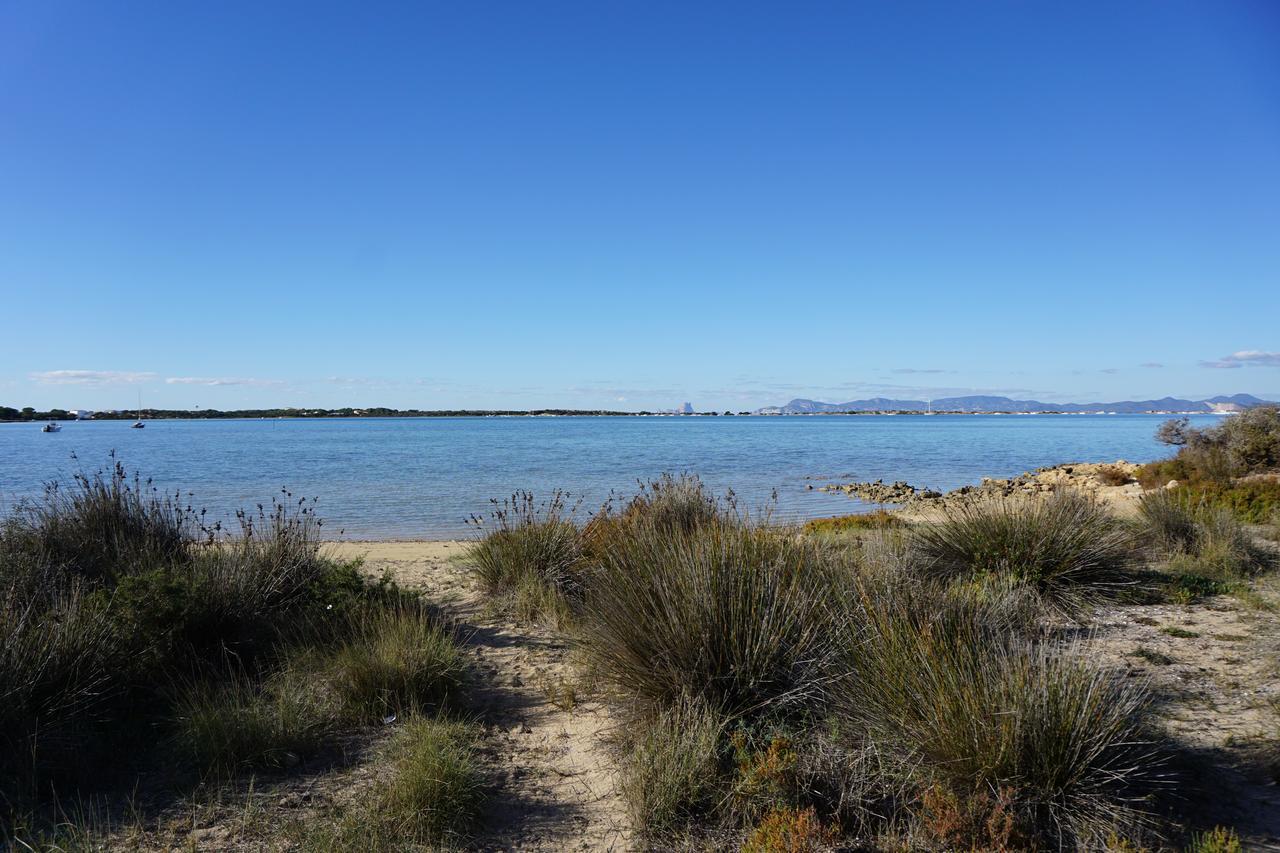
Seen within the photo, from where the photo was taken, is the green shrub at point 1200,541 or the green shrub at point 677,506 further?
the green shrub at point 1200,541

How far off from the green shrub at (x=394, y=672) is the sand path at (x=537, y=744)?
391 mm

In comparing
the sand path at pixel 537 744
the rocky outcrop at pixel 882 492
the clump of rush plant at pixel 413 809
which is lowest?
the rocky outcrop at pixel 882 492

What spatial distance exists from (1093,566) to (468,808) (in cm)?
676

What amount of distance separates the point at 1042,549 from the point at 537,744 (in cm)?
557

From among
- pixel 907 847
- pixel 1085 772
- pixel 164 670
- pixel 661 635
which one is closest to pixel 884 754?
pixel 907 847

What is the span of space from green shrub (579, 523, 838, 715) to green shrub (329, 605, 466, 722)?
123cm

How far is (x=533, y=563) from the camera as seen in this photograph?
28.5 feet

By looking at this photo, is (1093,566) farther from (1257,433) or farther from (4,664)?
(1257,433)

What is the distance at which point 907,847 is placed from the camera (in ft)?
12.1

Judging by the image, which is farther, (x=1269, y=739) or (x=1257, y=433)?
(x=1257, y=433)

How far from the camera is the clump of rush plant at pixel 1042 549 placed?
755 centimetres

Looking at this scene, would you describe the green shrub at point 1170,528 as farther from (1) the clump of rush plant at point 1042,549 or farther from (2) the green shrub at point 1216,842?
(2) the green shrub at point 1216,842

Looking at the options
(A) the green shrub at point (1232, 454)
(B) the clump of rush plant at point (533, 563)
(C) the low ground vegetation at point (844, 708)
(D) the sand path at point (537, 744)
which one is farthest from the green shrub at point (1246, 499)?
(D) the sand path at point (537, 744)

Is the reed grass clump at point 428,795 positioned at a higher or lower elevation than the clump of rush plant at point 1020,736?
lower
